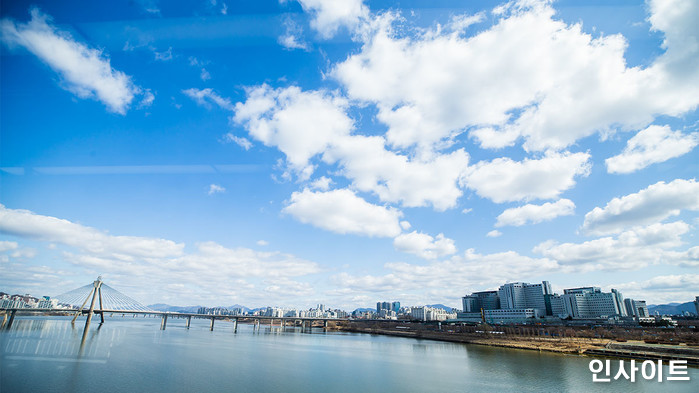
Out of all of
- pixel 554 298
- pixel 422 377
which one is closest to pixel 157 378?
pixel 422 377

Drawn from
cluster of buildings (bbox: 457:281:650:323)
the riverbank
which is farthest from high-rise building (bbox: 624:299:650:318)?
the riverbank

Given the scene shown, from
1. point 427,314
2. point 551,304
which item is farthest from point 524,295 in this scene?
point 427,314

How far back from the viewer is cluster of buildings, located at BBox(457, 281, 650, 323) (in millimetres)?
85500

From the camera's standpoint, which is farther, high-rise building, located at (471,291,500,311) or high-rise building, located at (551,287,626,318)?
high-rise building, located at (471,291,500,311)

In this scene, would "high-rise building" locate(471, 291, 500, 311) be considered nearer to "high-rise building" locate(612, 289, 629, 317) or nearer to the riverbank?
"high-rise building" locate(612, 289, 629, 317)

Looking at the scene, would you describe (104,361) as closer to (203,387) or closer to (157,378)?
(157,378)

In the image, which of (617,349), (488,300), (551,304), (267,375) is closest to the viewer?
(267,375)

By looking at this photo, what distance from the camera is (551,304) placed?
9725 cm

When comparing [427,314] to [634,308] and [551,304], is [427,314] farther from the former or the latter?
[634,308]

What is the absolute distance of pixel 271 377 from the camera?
19.7 metres

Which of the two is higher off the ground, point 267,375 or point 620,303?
point 620,303

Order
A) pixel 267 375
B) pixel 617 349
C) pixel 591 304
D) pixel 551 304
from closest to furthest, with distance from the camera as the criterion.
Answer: pixel 267 375
pixel 617 349
pixel 591 304
pixel 551 304

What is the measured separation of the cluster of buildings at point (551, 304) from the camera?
8550 cm

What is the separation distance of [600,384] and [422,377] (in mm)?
10910
